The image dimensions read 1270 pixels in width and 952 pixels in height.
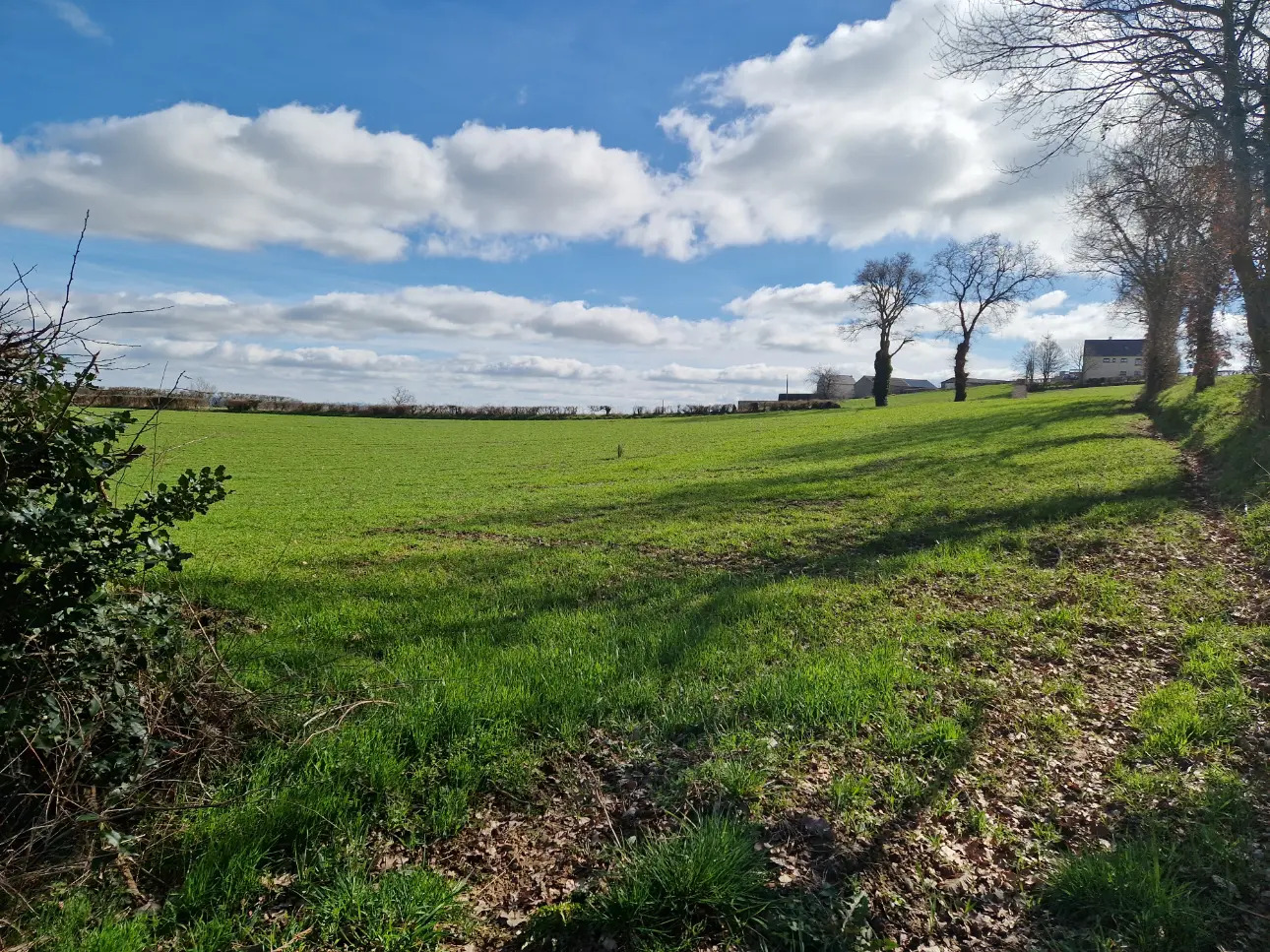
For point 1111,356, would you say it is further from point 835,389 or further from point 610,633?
point 610,633

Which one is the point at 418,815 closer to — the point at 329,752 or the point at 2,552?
the point at 329,752

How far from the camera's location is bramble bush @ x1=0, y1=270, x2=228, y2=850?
3135 millimetres

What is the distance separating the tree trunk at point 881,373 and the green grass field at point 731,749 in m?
61.9

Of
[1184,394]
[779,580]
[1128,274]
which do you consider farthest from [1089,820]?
[1128,274]

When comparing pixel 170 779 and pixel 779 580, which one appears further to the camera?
pixel 779 580

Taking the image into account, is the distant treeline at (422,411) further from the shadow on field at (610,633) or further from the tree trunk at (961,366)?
the shadow on field at (610,633)

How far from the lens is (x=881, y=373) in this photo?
A: 69.6 m

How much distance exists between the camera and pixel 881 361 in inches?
2712

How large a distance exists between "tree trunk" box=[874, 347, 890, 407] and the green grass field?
2436 inches

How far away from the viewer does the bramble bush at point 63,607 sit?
3.13 m

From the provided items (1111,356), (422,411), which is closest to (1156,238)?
(422,411)

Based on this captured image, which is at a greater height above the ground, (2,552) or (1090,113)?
(1090,113)

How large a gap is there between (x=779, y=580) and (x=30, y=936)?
24.6 feet

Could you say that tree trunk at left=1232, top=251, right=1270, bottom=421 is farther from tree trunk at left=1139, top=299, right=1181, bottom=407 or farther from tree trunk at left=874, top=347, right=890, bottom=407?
tree trunk at left=874, top=347, right=890, bottom=407
